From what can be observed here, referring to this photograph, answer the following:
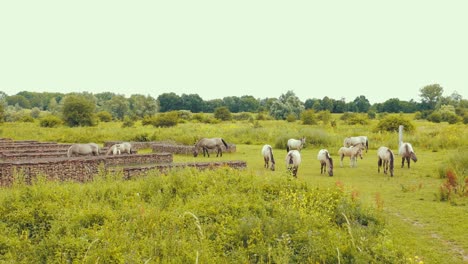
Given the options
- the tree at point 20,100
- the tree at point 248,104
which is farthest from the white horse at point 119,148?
the tree at point 20,100

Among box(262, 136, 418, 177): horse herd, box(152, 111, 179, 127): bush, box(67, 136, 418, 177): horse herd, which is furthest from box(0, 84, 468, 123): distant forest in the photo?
box(262, 136, 418, 177): horse herd

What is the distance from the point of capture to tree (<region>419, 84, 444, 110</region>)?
270 feet

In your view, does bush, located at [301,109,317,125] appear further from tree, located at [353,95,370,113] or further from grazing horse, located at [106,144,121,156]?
tree, located at [353,95,370,113]

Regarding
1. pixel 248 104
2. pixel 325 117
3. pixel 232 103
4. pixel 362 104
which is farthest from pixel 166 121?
pixel 248 104

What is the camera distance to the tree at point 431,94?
82.2m

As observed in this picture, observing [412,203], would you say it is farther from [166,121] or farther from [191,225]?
[166,121]

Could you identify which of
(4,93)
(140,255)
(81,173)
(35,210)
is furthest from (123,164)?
(4,93)

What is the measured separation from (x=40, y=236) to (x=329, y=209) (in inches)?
218

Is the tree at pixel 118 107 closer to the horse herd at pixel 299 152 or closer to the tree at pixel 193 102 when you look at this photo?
the tree at pixel 193 102

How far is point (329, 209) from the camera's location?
8.68 m

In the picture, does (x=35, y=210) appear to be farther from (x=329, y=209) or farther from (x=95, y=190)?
(x=329, y=209)

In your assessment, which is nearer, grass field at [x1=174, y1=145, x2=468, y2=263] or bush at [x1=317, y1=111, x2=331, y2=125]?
grass field at [x1=174, y1=145, x2=468, y2=263]

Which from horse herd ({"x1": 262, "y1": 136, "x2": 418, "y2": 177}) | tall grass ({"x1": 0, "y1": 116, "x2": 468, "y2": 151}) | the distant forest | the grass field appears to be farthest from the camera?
the distant forest

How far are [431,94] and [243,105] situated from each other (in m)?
46.0
